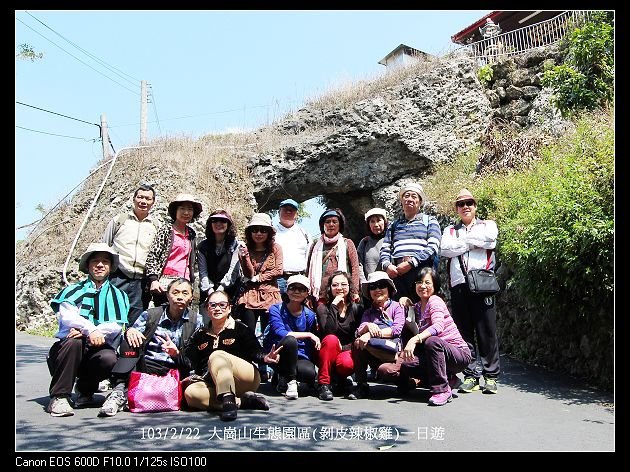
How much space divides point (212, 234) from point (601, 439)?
383 cm

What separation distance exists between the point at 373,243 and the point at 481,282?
1.42m

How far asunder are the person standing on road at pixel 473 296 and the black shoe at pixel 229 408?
230cm

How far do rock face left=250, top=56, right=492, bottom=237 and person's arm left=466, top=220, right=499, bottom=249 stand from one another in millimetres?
6631

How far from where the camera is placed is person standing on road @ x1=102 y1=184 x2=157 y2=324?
5.31 meters

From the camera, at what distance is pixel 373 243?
6.16 metres

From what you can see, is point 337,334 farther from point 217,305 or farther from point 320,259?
point 217,305

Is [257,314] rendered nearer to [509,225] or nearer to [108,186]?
[509,225]

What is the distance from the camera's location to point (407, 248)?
5664 mm

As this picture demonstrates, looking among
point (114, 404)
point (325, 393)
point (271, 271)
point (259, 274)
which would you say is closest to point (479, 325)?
point (325, 393)

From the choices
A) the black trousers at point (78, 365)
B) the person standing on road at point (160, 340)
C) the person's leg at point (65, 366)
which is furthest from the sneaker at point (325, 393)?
the person's leg at point (65, 366)

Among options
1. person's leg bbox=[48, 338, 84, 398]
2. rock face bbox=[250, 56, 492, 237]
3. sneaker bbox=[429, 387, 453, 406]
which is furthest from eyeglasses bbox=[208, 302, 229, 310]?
rock face bbox=[250, 56, 492, 237]

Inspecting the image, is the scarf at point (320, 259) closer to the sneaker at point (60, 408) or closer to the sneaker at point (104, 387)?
the sneaker at point (104, 387)

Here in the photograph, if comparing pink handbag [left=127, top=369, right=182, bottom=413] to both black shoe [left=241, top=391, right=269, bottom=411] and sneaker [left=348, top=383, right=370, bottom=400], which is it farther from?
sneaker [left=348, top=383, right=370, bottom=400]
